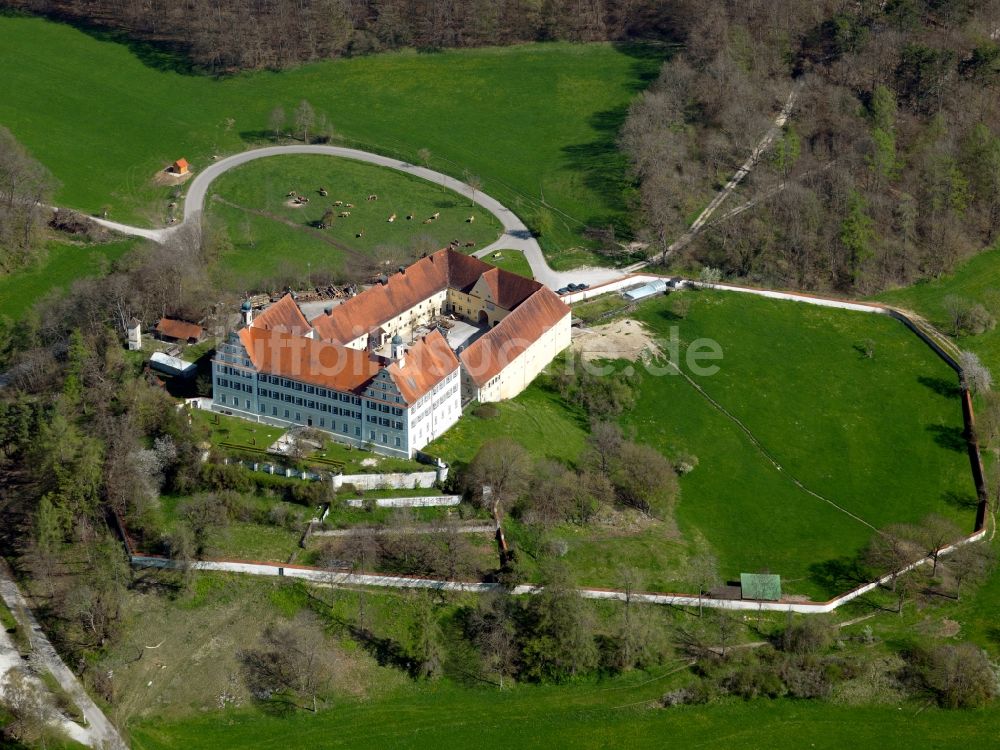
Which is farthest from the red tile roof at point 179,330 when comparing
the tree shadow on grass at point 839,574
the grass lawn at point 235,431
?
the tree shadow on grass at point 839,574

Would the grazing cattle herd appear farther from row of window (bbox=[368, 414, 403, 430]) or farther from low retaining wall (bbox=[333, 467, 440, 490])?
low retaining wall (bbox=[333, 467, 440, 490])

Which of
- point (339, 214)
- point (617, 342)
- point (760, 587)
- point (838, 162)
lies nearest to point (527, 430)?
point (617, 342)

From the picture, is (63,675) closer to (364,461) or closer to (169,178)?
(364,461)

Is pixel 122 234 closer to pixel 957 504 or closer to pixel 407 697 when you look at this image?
pixel 407 697

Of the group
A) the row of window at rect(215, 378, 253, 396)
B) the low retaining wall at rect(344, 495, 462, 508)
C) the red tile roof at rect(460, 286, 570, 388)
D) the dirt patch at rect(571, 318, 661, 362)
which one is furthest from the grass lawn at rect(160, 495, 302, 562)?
the dirt patch at rect(571, 318, 661, 362)

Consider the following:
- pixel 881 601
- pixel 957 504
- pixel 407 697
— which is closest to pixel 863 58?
pixel 957 504

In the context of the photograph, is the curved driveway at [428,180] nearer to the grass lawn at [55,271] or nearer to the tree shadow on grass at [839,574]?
the grass lawn at [55,271]
